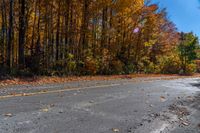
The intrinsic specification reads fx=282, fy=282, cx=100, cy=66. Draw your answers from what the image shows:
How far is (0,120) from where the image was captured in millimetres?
5992

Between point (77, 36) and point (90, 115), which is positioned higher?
point (77, 36)

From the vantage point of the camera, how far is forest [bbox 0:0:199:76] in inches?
756

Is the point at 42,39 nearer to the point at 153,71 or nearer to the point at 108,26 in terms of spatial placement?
the point at 108,26

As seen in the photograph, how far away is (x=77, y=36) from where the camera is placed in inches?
975

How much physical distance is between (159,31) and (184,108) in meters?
27.4

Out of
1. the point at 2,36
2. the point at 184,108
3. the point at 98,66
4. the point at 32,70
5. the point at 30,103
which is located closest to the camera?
the point at 30,103

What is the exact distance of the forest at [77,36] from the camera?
63.0ft

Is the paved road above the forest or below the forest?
below

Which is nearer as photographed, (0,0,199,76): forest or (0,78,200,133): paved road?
(0,78,200,133): paved road

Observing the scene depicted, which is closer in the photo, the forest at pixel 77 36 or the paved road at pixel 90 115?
the paved road at pixel 90 115

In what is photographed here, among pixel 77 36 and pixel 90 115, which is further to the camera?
pixel 77 36

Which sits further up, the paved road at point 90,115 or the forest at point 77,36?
the forest at point 77,36

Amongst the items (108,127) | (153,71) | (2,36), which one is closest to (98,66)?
(2,36)

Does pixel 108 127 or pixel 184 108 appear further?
pixel 184 108
